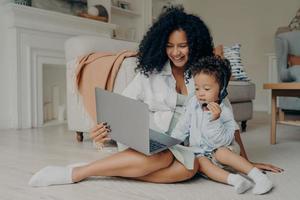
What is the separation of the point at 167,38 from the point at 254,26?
12.0ft

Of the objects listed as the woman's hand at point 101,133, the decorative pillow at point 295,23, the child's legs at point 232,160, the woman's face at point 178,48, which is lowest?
the child's legs at point 232,160

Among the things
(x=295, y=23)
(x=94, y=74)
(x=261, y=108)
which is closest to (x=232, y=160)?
(x=94, y=74)

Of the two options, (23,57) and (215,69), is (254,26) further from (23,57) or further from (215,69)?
(215,69)

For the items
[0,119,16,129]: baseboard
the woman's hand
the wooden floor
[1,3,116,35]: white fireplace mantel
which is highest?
[1,3,116,35]: white fireplace mantel

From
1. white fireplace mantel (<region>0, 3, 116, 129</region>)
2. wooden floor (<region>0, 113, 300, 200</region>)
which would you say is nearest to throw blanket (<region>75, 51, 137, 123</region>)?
wooden floor (<region>0, 113, 300, 200</region>)

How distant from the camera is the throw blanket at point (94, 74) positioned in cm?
190

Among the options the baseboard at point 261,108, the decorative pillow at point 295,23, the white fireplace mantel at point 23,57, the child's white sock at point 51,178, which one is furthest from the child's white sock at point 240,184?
the baseboard at point 261,108

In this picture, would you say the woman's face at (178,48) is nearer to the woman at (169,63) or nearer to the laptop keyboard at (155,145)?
the woman at (169,63)

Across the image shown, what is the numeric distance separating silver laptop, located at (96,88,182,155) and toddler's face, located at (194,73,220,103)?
0.17 meters

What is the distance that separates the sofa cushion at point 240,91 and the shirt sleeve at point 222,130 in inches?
53.5

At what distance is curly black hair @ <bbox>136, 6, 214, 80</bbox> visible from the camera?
4.32 ft

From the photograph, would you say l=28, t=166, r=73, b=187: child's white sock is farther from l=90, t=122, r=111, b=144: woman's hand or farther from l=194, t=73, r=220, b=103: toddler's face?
l=194, t=73, r=220, b=103: toddler's face

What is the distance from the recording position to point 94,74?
6.33 ft

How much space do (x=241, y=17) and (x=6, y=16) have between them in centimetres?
309
